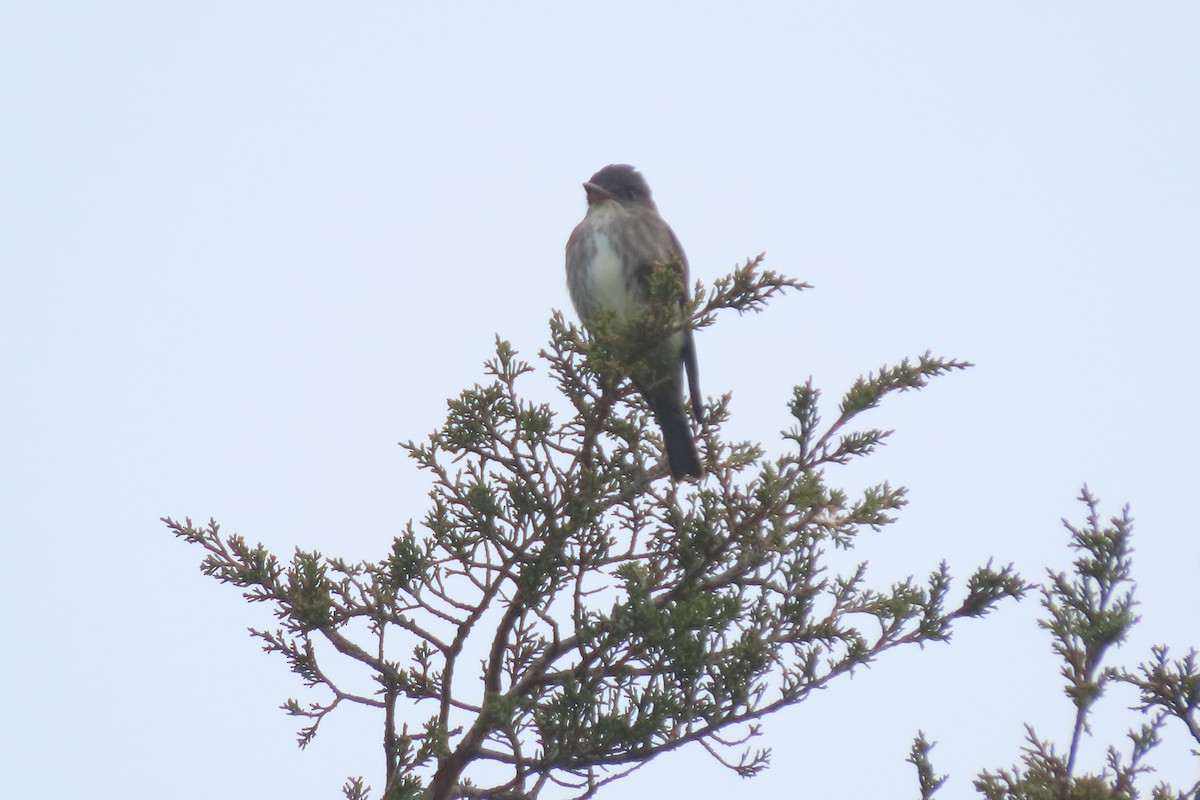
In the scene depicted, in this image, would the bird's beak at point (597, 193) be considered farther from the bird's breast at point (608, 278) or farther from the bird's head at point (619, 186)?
the bird's breast at point (608, 278)

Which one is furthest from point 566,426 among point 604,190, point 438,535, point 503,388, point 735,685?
point 604,190

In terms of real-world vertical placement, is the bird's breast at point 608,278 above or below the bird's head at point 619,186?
below

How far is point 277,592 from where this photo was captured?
4129 mm

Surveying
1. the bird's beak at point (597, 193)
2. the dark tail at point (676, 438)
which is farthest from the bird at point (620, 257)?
the dark tail at point (676, 438)

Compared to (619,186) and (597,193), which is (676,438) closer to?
(597,193)

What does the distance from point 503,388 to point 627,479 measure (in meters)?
0.50

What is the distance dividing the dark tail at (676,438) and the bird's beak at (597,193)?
1.60 meters

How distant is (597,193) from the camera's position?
22.1 feet

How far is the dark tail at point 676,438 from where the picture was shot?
16.1 ft

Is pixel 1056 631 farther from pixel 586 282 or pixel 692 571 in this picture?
pixel 586 282

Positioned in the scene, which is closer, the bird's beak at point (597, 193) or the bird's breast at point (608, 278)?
the bird's breast at point (608, 278)

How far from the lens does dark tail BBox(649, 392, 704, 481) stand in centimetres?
491

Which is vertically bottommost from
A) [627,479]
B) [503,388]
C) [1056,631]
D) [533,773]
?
[1056,631]

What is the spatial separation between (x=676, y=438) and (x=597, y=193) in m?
1.98
